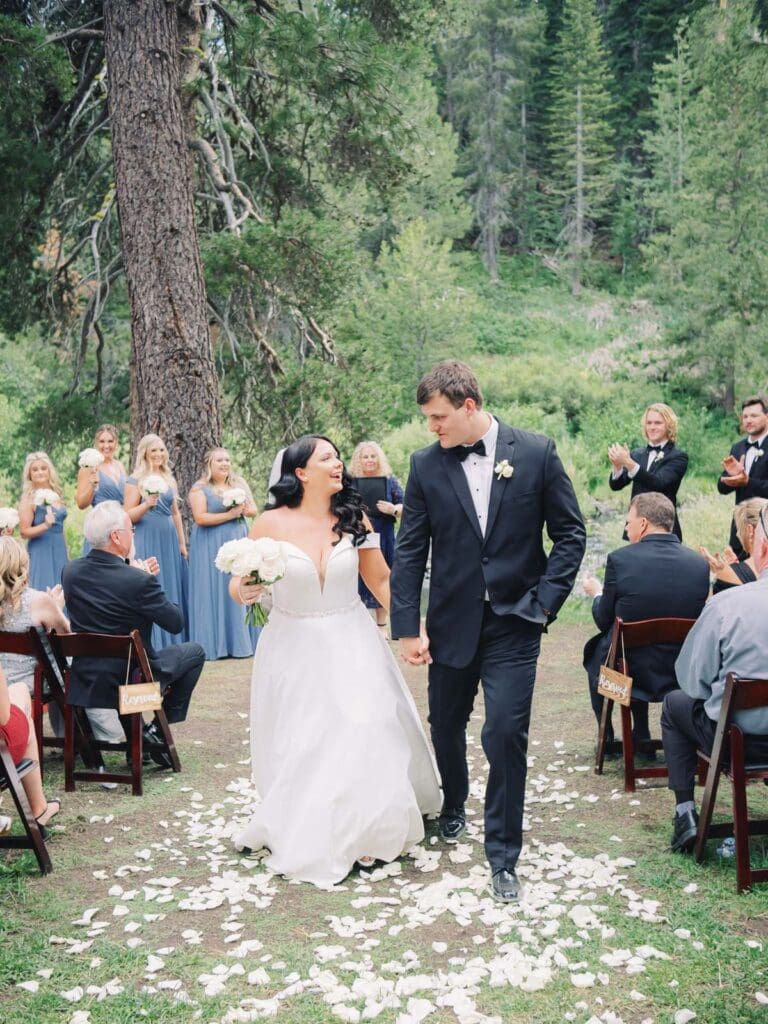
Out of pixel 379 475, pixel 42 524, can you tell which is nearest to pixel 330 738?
pixel 42 524

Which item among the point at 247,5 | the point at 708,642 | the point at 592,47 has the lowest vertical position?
the point at 708,642

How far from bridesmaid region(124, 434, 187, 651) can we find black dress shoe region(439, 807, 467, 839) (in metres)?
4.45

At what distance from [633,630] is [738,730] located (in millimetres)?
1375

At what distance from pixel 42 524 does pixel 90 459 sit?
711 mm

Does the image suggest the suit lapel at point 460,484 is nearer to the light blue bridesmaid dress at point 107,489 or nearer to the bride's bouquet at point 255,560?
Answer: the bride's bouquet at point 255,560

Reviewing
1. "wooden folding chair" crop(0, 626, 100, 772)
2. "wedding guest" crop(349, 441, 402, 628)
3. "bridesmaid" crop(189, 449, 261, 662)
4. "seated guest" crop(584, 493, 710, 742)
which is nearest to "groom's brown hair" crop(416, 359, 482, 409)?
"seated guest" crop(584, 493, 710, 742)

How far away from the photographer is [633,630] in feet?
17.6

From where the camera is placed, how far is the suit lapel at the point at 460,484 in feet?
14.0

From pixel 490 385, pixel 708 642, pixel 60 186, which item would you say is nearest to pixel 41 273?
pixel 60 186

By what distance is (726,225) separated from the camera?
2606 centimetres

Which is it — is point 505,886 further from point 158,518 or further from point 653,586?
point 158,518

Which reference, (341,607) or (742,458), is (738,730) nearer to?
(341,607)

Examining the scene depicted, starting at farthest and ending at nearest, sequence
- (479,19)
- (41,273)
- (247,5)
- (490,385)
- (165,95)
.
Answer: (479,19)
(490,385)
(41,273)
(247,5)
(165,95)

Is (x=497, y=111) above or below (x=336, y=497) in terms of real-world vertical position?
above
